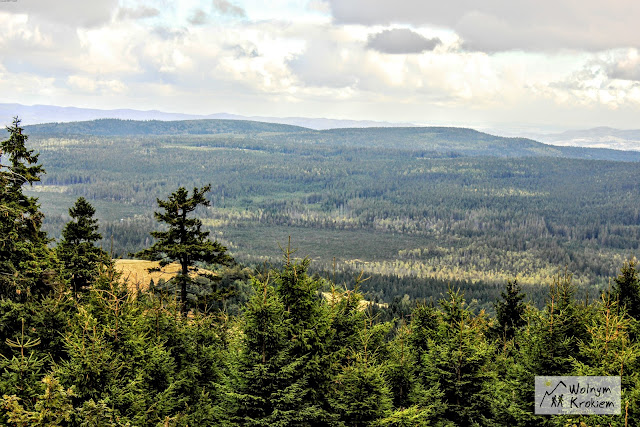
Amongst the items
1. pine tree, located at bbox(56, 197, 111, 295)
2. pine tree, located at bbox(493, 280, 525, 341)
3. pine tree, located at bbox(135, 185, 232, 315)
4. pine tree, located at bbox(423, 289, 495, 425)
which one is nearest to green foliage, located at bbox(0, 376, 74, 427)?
pine tree, located at bbox(423, 289, 495, 425)

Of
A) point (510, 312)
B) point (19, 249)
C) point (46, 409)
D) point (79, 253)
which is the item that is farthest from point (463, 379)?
point (510, 312)

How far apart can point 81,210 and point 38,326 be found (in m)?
18.5

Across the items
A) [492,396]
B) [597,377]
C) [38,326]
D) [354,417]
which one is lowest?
[492,396]

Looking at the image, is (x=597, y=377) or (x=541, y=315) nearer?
(x=597, y=377)

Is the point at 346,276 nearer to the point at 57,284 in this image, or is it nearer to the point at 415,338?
the point at 415,338

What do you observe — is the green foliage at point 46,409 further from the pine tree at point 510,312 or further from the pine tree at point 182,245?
the pine tree at point 510,312

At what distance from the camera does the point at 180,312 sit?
34.6 m

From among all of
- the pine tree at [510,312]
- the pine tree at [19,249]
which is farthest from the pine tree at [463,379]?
the pine tree at [510,312]

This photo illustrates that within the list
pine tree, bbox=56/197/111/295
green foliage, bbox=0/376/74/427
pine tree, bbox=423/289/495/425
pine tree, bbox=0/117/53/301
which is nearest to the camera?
green foliage, bbox=0/376/74/427

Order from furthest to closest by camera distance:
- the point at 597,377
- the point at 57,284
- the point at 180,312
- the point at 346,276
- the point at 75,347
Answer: the point at 346,276, the point at 180,312, the point at 57,284, the point at 597,377, the point at 75,347

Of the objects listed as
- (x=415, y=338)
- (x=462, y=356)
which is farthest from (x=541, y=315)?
(x=415, y=338)

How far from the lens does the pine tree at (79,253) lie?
33.3 meters

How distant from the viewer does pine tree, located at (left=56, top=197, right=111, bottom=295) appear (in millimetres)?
33281

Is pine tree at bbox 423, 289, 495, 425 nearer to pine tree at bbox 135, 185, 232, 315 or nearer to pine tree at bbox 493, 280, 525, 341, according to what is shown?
pine tree at bbox 135, 185, 232, 315
